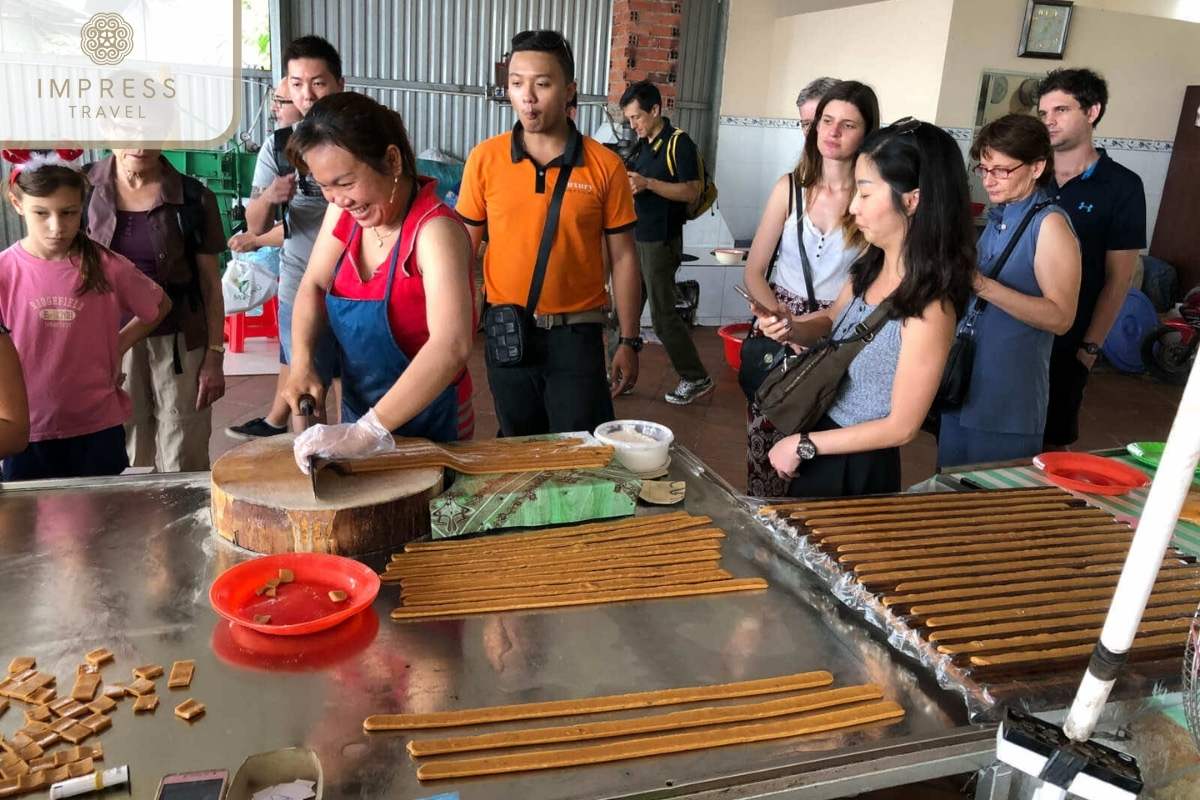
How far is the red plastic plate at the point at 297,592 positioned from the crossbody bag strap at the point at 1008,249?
189 centimetres

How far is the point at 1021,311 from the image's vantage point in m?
2.37

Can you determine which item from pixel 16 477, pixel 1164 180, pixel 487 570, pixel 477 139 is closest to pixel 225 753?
pixel 487 570

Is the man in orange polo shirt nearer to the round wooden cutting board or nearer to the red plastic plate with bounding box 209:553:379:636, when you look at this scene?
the round wooden cutting board

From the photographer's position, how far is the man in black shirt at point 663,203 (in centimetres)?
525

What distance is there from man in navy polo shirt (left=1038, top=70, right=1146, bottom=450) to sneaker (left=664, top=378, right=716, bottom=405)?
243cm

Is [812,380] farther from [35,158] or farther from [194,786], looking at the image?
[35,158]

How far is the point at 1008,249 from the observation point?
2475 mm

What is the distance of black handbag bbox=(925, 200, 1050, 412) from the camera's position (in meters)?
2.45

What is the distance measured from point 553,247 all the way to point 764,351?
76 cm

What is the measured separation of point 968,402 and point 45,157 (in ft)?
8.65

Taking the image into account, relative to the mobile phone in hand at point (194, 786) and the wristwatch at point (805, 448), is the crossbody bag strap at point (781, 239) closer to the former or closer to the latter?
the wristwatch at point (805, 448)

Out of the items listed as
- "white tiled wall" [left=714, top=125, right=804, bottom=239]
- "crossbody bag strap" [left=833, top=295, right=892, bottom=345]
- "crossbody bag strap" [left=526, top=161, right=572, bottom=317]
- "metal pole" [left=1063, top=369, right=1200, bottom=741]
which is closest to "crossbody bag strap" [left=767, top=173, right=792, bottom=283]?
"crossbody bag strap" [left=526, top=161, right=572, bottom=317]

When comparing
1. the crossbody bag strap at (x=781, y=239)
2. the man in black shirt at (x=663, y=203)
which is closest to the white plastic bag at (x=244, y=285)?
the man in black shirt at (x=663, y=203)

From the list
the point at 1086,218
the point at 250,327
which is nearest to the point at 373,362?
the point at 1086,218
